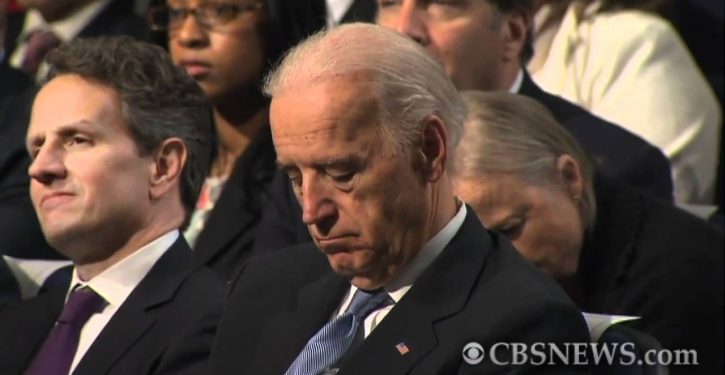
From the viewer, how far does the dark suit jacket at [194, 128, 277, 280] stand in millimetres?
3520

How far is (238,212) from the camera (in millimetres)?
3574

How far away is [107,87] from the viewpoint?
305 centimetres

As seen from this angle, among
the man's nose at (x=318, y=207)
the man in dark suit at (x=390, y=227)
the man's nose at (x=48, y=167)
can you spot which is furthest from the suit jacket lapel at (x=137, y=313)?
the man's nose at (x=318, y=207)

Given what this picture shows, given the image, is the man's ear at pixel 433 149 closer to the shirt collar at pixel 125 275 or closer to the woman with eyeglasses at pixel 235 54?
the shirt collar at pixel 125 275

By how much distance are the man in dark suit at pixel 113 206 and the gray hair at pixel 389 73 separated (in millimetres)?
604

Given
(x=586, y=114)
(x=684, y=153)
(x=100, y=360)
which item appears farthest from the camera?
(x=684, y=153)

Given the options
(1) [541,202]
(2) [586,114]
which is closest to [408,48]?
(1) [541,202]

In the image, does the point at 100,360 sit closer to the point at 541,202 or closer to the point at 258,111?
the point at 541,202

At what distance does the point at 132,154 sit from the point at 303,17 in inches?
35.0

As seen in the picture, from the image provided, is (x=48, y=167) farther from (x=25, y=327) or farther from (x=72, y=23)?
(x=72, y=23)

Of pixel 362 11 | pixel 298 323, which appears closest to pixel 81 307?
pixel 298 323

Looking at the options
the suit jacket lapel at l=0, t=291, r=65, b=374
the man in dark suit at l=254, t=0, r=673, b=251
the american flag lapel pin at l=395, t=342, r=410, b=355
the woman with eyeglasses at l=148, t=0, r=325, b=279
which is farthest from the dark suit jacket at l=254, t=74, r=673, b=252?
the american flag lapel pin at l=395, t=342, r=410, b=355

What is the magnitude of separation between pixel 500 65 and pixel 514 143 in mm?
642

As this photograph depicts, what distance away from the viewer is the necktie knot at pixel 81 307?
2.92 metres
